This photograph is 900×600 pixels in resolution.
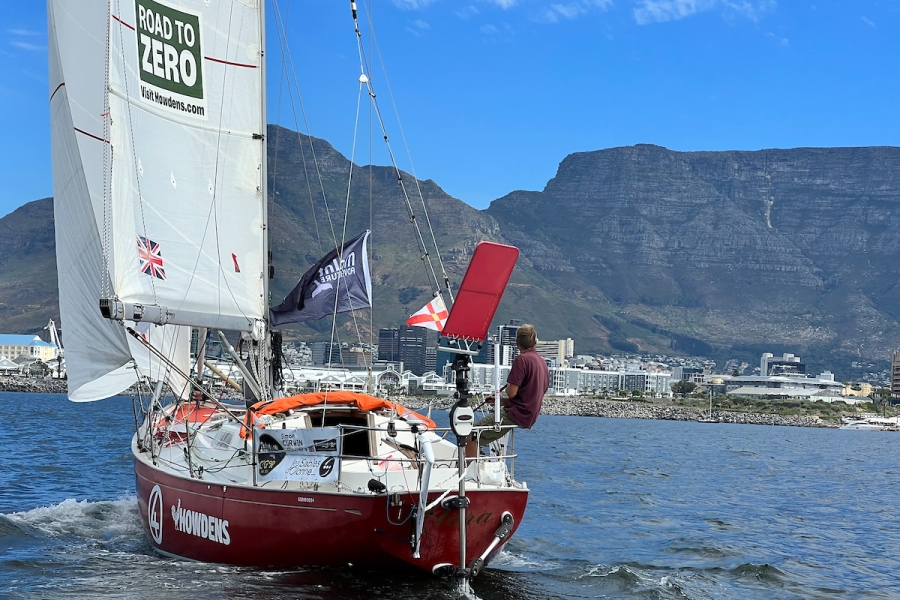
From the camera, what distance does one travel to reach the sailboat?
1245 centimetres

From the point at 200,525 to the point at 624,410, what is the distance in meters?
151

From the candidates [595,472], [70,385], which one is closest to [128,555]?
[70,385]

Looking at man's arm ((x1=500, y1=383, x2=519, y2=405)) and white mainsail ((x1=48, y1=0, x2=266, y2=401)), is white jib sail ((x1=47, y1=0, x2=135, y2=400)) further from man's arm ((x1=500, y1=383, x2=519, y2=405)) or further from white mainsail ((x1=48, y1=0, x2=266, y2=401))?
man's arm ((x1=500, y1=383, x2=519, y2=405))

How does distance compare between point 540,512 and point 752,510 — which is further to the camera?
point 752,510

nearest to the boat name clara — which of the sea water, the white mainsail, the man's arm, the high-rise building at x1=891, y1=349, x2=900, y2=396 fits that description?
the sea water

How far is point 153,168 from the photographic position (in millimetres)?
16094

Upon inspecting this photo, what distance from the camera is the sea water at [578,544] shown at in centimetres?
1324

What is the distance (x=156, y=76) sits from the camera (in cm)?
1616

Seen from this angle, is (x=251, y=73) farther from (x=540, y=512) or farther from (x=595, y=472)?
(x=595, y=472)

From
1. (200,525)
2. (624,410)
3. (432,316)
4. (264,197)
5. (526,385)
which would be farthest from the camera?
(624,410)

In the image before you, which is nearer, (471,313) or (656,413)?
(471,313)

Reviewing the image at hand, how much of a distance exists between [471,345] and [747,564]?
26.0 ft

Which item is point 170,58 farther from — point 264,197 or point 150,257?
point 150,257

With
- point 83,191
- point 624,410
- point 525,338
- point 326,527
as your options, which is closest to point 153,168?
point 83,191
